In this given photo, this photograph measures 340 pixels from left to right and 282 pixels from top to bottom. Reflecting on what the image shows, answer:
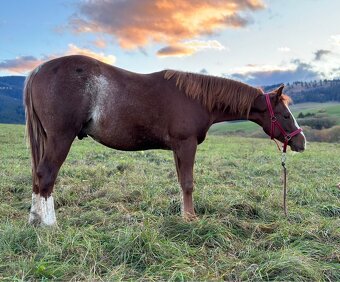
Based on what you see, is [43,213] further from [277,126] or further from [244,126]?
[244,126]

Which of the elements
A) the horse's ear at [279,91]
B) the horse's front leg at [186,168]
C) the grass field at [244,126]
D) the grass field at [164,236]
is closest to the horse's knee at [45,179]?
the grass field at [164,236]

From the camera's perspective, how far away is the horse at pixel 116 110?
5.55 meters

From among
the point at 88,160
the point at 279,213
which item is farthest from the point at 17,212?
the point at 88,160

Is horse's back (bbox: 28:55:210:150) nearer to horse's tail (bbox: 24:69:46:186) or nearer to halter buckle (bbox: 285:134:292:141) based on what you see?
horse's tail (bbox: 24:69:46:186)

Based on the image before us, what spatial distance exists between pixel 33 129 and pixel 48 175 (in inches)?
35.5

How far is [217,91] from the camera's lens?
6.46 m

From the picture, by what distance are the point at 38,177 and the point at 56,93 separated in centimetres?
137

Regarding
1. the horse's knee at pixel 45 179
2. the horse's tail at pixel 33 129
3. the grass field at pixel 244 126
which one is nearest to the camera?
the horse's knee at pixel 45 179

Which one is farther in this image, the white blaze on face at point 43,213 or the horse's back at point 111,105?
the horse's back at point 111,105

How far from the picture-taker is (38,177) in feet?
18.2

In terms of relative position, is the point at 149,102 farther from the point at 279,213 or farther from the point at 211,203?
the point at 279,213

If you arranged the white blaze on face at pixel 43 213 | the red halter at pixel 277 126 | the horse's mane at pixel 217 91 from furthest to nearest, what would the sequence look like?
1. the red halter at pixel 277 126
2. the horse's mane at pixel 217 91
3. the white blaze on face at pixel 43 213

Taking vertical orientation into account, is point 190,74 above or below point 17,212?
above

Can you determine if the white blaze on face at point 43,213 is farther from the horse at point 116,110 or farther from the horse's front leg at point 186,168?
the horse's front leg at point 186,168
